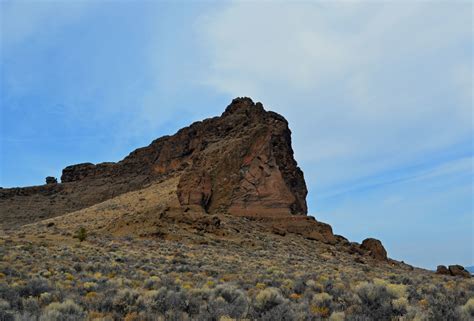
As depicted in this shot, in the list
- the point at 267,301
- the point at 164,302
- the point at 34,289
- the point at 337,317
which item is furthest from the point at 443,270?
the point at 34,289

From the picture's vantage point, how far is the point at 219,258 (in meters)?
21.9

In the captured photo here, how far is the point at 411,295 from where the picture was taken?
11.4 meters

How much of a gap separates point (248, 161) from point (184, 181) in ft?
18.7

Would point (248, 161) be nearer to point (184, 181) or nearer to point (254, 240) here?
point (184, 181)

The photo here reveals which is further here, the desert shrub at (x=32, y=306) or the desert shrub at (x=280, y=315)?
the desert shrub at (x=32, y=306)

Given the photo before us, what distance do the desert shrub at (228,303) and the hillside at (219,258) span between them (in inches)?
2.1

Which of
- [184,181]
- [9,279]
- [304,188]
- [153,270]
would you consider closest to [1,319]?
[9,279]

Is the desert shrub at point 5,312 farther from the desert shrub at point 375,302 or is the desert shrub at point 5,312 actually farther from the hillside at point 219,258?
the desert shrub at point 375,302

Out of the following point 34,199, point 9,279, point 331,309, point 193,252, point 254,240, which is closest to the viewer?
point 331,309

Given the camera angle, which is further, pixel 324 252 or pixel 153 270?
pixel 324 252

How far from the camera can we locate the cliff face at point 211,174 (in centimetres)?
3547

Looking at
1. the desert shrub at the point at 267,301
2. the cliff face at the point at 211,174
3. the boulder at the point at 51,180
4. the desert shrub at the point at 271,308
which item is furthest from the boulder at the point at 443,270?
the boulder at the point at 51,180

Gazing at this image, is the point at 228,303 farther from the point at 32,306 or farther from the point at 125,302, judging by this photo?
the point at 32,306

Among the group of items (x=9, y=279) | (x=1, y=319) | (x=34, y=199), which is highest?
(x=34, y=199)
